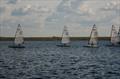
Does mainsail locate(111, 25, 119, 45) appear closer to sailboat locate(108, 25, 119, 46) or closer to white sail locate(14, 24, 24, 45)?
sailboat locate(108, 25, 119, 46)

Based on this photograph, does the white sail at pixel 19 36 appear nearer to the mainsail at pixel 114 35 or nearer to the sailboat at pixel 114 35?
the sailboat at pixel 114 35

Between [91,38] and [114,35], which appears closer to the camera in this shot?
[91,38]

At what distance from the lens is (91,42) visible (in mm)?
160875

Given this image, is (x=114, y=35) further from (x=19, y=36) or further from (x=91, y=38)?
(x=19, y=36)

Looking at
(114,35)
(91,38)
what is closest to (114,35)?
(114,35)

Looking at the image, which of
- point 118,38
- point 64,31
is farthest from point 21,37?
point 118,38

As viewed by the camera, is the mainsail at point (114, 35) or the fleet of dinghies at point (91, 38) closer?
the fleet of dinghies at point (91, 38)

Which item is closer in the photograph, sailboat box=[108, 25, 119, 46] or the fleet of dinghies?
the fleet of dinghies

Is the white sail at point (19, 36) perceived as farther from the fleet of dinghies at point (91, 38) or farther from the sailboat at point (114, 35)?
the sailboat at point (114, 35)

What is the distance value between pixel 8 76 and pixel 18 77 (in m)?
1.84

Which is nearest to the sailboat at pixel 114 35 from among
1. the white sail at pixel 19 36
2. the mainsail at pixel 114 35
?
the mainsail at pixel 114 35

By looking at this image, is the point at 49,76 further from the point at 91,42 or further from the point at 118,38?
the point at 118,38

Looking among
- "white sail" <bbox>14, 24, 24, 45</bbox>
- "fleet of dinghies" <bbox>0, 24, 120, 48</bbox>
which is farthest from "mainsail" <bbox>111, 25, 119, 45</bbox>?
"white sail" <bbox>14, 24, 24, 45</bbox>

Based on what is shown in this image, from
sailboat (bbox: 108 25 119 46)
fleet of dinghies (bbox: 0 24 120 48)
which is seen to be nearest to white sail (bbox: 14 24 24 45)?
fleet of dinghies (bbox: 0 24 120 48)
